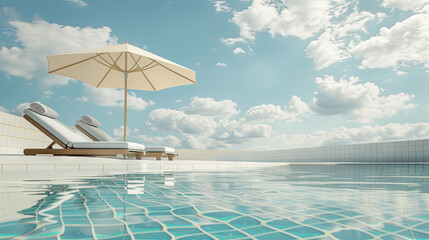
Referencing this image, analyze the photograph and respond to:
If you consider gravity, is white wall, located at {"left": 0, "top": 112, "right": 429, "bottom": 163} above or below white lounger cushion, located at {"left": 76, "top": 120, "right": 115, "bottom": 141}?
below

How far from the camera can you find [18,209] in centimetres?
206

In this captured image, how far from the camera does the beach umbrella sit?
8.78m

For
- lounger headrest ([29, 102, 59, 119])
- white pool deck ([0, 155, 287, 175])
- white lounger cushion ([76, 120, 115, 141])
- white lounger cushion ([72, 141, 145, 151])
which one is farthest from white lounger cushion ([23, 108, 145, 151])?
white lounger cushion ([76, 120, 115, 141])

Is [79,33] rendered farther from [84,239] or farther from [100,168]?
[84,239]

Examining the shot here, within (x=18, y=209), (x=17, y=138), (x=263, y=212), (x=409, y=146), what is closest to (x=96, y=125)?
(x=17, y=138)

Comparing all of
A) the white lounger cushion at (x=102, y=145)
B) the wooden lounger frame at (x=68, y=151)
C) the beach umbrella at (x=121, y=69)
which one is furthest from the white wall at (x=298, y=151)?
the white lounger cushion at (x=102, y=145)

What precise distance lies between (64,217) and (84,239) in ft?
1.79

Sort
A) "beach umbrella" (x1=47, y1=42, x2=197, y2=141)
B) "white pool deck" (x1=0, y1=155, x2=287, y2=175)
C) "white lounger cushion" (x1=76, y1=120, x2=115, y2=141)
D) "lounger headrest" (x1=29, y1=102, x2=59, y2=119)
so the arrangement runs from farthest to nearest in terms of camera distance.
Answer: "white lounger cushion" (x1=76, y1=120, x2=115, y2=141)
"beach umbrella" (x1=47, y1=42, x2=197, y2=141)
"lounger headrest" (x1=29, y1=102, x2=59, y2=119)
"white pool deck" (x1=0, y1=155, x2=287, y2=175)

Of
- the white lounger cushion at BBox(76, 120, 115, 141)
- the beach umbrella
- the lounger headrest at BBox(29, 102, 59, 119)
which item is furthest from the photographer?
the white lounger cushion at BBox(76, 120, 115, 141)

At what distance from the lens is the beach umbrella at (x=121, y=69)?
8781mm

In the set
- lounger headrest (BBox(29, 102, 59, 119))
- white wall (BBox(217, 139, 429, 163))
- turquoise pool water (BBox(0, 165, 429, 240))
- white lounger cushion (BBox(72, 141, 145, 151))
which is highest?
lounger headrest (BBox(29, 102, 59, 119))

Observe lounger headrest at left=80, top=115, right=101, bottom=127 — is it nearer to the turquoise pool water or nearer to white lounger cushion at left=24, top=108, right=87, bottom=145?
white lounger cushion at left=24, top=108, right=87, bottom=145

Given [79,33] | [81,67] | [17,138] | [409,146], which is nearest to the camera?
[81,67]

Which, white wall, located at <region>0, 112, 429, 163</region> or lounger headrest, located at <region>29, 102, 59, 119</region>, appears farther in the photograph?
white wall, located at <region>0, 112, 429, 163</region>
